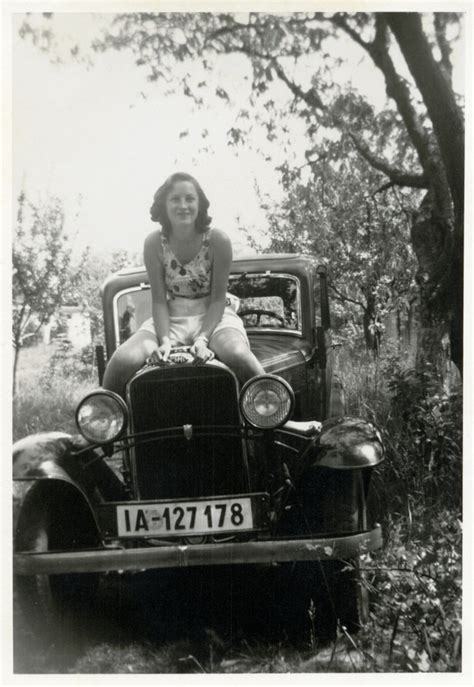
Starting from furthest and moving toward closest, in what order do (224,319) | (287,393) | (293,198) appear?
1. (293,198)
2. (224,319)
3. (287,393)

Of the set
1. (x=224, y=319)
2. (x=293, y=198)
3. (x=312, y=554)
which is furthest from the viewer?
(x=293, y=198)

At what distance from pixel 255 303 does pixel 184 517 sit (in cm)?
134

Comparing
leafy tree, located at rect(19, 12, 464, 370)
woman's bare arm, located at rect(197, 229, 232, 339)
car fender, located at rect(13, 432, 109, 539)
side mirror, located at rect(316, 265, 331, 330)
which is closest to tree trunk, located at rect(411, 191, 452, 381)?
leafy tree, located at rect(19, 12, 464, 370)

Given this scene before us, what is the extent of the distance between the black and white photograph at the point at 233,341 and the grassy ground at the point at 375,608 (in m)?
0.01

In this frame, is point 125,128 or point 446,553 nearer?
point 446,553

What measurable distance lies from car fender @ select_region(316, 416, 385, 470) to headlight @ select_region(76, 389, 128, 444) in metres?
0.76

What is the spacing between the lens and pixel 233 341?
2.38m

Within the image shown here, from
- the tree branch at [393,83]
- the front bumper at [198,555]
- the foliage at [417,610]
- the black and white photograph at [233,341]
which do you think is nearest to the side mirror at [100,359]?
the black and white photograph at [233,341]

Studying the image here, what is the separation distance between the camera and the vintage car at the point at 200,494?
2039 mm

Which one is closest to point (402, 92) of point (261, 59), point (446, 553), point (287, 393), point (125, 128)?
point (261, 59)

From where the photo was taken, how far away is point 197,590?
261cm

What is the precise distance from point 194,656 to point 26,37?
2.65 m
